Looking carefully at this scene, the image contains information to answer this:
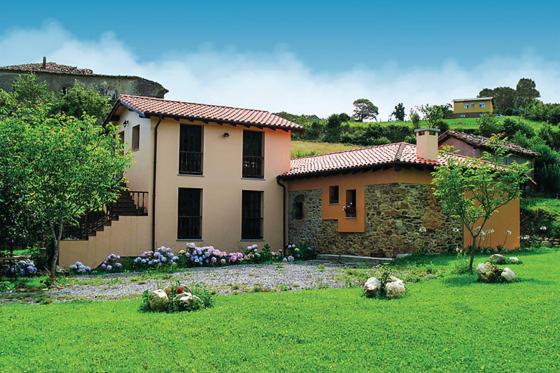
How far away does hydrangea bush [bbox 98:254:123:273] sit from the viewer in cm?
1717

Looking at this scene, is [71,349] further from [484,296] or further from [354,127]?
[354,127]

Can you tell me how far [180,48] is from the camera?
16.3m

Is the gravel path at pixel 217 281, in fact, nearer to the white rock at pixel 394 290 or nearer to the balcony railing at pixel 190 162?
the white rock at pixel 394 290

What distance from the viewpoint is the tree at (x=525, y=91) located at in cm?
9261

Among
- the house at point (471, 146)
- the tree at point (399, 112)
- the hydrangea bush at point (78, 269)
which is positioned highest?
the tree at point (399, 112)

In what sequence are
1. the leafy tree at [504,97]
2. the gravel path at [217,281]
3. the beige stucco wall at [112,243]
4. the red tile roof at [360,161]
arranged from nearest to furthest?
the gravel path at [217,281], the beige stucco wall at [112,243], the red tile roof at [360,161], the leafy tree at [504,97]

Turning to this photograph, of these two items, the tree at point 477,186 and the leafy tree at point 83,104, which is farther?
the leafy tree at point 83,104

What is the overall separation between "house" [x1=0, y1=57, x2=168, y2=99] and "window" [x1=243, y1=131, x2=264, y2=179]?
31976 millimetres

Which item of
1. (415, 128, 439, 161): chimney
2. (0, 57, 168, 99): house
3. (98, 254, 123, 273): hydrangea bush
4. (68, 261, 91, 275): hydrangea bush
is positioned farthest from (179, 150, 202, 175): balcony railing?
(0, 57, 168, 99): house

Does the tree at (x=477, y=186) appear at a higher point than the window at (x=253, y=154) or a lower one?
lower

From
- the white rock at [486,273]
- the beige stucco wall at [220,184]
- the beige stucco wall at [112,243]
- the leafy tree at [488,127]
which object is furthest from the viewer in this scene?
the leafy tree at [488,127]

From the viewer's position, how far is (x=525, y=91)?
306 feet

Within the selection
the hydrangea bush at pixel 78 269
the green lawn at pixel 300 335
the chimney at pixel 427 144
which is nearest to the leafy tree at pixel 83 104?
the hydrangea bush at pixel 78 269

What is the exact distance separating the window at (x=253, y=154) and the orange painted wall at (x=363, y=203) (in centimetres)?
200
